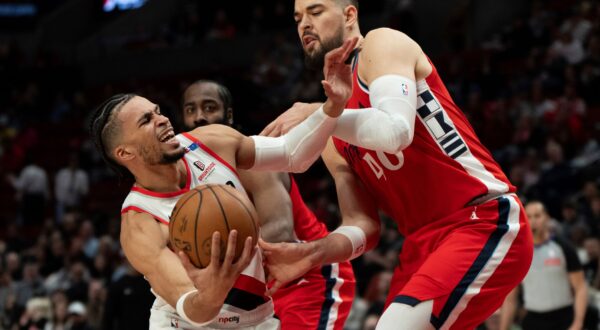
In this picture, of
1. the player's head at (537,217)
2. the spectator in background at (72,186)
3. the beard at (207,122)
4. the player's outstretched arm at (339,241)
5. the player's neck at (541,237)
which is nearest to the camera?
the player's outstretched arm at (339,241)

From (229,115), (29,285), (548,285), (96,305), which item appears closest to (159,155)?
(229,115)

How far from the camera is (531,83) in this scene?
Result: 14344 millimetres

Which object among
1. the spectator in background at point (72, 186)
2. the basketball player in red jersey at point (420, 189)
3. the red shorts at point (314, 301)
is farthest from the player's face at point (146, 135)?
the spectator in background at point (72, 186)

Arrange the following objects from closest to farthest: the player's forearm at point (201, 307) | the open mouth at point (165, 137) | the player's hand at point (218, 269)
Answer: the player's hand at point (218, 269) → the player's forearm at point (201, 307) → the open mouth at point (165, 137)

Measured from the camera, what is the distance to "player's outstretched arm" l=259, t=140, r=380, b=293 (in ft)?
14.3

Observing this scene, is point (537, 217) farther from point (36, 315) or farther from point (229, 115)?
point (36, 315)

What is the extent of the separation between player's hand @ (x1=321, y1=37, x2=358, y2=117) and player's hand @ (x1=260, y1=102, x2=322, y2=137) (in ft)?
1.40

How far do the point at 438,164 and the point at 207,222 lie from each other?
1.22m

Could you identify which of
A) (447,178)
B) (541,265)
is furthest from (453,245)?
(541,265)

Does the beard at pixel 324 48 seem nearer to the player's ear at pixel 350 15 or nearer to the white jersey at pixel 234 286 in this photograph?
the player's ear at pixel 350 15

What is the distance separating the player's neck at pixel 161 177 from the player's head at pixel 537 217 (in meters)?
4.64

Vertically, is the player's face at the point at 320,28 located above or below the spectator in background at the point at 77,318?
above

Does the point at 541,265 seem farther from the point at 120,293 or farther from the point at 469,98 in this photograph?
the point at 469,98

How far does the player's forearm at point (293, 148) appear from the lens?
448 cm
